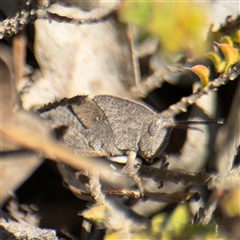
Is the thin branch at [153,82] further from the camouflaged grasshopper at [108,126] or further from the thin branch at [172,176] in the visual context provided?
the thin branch at [172,176]

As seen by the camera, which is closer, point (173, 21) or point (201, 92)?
point (173, 21)

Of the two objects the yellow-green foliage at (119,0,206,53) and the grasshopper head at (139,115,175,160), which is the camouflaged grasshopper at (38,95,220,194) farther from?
the yellow-green foliage at (119,0,206,53)

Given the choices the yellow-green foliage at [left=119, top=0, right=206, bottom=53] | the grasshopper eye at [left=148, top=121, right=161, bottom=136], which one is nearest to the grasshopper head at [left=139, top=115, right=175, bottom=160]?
the grasshopper eye at [left=148, top=121, right=161, bottom=136]

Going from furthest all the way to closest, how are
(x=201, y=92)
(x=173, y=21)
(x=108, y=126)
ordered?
(x=108, y=126), (x=201, y=92), (x=173, y=21)

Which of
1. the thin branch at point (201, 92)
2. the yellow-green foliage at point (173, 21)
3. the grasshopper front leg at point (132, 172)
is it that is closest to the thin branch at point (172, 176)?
the grasshopper front leg at point (132, 172)

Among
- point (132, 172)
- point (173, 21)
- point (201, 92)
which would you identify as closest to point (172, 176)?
point (132, 172)

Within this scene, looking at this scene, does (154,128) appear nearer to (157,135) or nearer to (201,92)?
(157,135)

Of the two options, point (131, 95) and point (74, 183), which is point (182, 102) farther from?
point (74, 183)

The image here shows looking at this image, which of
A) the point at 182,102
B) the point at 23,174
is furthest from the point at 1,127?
the point at 182,102
